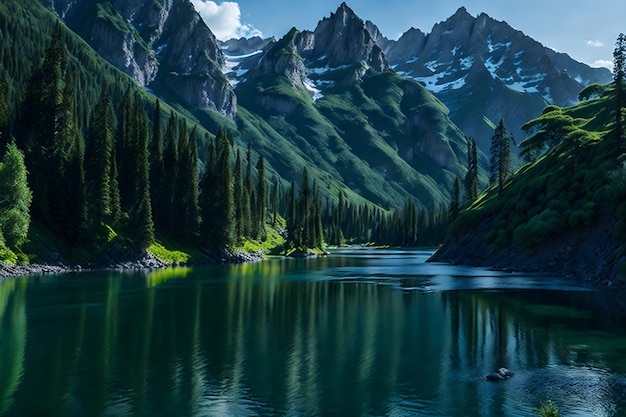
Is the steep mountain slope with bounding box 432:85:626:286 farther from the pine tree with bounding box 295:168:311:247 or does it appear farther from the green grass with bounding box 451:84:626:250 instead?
the pine tree with bounding box 295:168:311:247

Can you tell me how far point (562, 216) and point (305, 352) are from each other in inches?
2782

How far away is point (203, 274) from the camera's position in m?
89.6

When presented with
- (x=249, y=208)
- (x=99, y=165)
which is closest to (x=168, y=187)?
(x=99, y=165)

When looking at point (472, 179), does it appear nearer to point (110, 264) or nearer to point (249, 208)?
point (249, 208)

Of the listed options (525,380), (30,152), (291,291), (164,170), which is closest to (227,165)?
(164,170)

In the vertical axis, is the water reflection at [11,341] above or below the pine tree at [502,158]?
below

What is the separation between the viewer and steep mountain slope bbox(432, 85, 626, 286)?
249 ft

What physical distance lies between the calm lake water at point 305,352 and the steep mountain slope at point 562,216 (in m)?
17.2

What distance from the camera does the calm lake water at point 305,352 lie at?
78.8ft

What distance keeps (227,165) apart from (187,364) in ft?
349

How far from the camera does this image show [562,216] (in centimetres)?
8812

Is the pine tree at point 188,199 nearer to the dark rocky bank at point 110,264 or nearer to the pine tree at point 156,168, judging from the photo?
the pine tree at point 156,168

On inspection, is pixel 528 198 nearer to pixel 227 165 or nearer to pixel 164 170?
pixel 227 165

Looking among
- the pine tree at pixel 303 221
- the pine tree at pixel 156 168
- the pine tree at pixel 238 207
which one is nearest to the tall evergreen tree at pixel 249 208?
the pine tree at pixel 238 207
